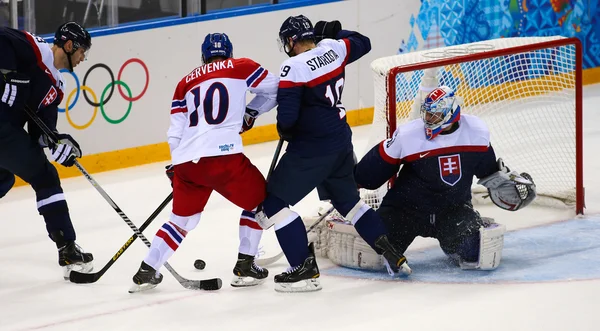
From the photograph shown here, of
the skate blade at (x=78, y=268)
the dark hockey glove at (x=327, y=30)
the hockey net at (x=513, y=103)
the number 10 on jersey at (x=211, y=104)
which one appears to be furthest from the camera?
the hockey net at (x=513, y=103)

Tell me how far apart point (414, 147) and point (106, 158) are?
3.01 metres

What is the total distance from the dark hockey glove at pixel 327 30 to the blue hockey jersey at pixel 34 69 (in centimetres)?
116

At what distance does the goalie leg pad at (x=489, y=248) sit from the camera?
489 centimetres

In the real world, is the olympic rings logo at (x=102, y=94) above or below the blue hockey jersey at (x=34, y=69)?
below

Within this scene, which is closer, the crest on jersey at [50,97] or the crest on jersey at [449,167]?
the crest on jersey at [449,167]

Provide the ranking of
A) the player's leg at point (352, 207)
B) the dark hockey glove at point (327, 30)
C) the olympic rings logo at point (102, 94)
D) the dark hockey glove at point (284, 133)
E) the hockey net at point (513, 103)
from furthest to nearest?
the olympic rings logo at point (102, 94) → the hockey net at point (513, 103) → the dark hockey glove at point (327, 30) → the player's leg at point (352, 207) → the dark hockey glove at point (284, 133)

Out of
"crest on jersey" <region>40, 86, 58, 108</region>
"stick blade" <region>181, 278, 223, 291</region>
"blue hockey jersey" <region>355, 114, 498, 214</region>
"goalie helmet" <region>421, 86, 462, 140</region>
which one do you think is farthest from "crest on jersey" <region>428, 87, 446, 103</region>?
"crest on jersey" <region>40, 86, 58, 108</region>

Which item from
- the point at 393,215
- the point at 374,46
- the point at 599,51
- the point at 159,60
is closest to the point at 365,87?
Answer: the point at 374,46

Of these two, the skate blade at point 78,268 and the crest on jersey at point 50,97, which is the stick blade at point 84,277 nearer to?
the skate blade at point 78,268

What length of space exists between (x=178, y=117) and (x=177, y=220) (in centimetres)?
42

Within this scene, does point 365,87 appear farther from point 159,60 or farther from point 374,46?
point 159,60

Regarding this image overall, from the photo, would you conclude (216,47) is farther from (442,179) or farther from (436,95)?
(442,179)

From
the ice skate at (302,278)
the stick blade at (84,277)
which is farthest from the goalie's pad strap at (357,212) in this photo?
the stick blade at (84,277)

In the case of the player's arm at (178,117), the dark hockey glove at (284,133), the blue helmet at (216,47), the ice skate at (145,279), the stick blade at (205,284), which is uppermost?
the blue helmet at (216,47)
